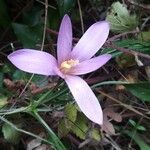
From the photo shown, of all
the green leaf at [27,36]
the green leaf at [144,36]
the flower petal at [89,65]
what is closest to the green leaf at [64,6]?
the green leaf at [27,36]

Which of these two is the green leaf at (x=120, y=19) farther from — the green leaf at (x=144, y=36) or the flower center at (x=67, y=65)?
the flower center at (x=67, y=65)

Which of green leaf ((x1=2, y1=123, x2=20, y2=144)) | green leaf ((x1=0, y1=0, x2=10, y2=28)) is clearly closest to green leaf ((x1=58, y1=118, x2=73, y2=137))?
green leaf ((x1=2, y1=123, x2=20, y2=144))

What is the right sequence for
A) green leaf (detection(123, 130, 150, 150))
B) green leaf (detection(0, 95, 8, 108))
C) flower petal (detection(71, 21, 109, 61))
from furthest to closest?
green leaf (detection(123, 130, 150, 150)) → green leaf (detection(0, 95, 8, 108)) → flower petal (detection(71, 21, 109, 61))

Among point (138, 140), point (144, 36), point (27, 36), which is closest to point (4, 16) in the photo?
point (27, 36)

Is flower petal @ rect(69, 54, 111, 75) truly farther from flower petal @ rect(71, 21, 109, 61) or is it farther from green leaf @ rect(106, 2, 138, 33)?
green leaf @ rect(106, 2, 138, 33)

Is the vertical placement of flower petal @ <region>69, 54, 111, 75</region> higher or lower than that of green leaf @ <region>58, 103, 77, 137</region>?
higher

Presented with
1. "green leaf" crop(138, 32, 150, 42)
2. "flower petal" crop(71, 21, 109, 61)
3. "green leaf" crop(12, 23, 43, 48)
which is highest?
"flower petal" crop(71, 21, 109, 61)

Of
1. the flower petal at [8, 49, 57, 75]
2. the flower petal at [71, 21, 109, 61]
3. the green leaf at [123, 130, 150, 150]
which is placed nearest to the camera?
the flower petal at [8, 49, 57, 75]

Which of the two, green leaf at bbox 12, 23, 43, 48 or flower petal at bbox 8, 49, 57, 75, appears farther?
green leaf at bbox 12, 23, 43, 48

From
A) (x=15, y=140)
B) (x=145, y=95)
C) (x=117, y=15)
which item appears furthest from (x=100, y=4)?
(x=15, y=140)
